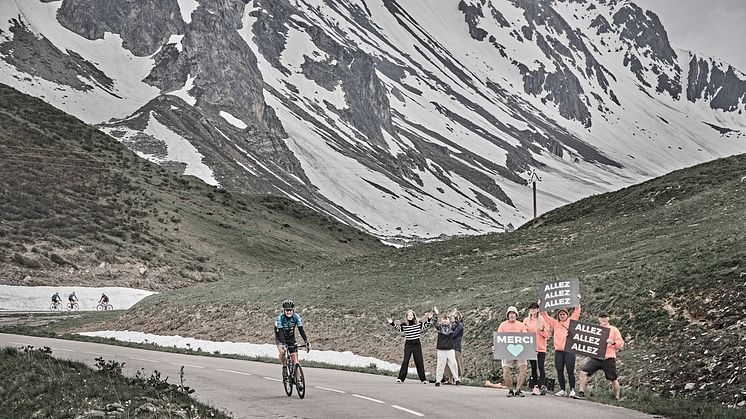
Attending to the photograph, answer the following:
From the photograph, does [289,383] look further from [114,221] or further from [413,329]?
[114,221]

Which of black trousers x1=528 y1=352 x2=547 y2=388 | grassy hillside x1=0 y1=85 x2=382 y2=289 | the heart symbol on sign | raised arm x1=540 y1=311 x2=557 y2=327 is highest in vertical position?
grassy hillside x1=0 y1=85 x2=382 y2=289

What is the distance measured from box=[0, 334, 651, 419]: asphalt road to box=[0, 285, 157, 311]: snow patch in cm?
3751

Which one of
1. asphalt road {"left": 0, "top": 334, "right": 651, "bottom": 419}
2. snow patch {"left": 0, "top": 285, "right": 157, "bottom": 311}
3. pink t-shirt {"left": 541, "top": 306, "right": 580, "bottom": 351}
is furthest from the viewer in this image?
snow patch {"left": 0, "top": 285, "right": 157, "bottom": 311}

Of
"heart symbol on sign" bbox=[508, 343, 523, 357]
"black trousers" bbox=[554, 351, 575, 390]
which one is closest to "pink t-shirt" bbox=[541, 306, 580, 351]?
"black trousers" bbox=[554, 351, 575, 390]

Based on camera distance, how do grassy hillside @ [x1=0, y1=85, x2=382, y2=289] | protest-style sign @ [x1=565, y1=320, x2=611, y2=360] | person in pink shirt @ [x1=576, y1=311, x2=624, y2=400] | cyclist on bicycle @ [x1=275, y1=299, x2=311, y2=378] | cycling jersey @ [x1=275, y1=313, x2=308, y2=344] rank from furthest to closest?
grassy hillside @ [x1=0, y1=85, x2=382, y2=289] < cycling jersey @ [x1=275, y1=313, x2=308, y2=344] < cyclist on bicycle @ [x1=275, y1=299, x2=311, y2=378] < protest-style sign @ [x1=565, y1=320, x2=611, y2=360] < person in pink shirt @ [x1=576, y1=311, x2=624, y2=400]

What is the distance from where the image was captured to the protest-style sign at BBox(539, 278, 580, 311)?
21.9 m

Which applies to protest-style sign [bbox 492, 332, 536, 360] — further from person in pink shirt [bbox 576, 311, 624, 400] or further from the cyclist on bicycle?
the cyclist on bicycle

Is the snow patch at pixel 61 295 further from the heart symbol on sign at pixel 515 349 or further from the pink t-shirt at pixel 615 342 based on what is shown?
the pink t-shirt at pixel 615 342

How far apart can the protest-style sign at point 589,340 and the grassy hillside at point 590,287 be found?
1.78 meters

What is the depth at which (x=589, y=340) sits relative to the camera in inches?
782

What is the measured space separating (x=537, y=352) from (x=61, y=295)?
5231cm

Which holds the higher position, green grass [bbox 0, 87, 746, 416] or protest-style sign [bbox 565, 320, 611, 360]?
green grass [bbox 0, 87, 746, 416]

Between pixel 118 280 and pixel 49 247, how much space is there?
6.87 m

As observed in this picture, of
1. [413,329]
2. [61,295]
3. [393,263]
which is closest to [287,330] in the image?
[413,329]
